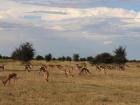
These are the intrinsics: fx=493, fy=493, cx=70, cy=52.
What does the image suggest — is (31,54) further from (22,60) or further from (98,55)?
(98,55)

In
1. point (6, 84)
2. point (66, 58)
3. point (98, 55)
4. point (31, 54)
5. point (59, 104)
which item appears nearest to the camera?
point (59, 104)

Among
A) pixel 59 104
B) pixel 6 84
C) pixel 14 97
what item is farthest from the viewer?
pixel 6 84

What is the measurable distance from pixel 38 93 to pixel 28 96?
1.96 metres

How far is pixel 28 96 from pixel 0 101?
2.78m

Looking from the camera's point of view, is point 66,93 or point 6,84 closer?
point 66,93

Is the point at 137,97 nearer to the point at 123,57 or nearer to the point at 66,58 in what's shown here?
the point at 123,57

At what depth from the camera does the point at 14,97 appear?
2417 cm

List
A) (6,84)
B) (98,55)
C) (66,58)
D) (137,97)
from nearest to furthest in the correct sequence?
1. (137,97)
2. (6,84)
3. (98,55)
4. (66,58)

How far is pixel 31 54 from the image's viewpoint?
88.7m

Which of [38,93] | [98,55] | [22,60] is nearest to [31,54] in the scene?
[22,60]

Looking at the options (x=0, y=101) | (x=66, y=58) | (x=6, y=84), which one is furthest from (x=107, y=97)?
(x=66, y=58)

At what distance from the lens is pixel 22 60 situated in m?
88.8

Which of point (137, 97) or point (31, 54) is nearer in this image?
point (137, 97)

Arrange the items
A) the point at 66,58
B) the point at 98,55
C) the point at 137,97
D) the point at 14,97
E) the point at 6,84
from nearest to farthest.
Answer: the point at 14,97 < the point at 137,97 < the point at 6,84 < the point at 98,55 < the point at 66,58
